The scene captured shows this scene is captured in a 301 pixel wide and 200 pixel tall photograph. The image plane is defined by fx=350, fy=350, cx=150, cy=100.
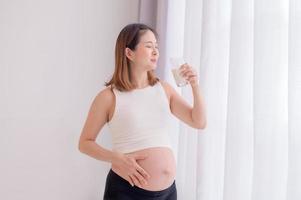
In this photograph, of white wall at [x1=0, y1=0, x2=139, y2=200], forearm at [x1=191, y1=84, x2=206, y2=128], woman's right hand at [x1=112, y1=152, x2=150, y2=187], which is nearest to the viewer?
woman's right hand at [x1=112, y1=152, x2=150, y2=187]

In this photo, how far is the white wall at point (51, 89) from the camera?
1.66 meters

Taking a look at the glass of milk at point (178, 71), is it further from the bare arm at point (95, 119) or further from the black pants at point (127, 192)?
the black pants at point (127, 192)

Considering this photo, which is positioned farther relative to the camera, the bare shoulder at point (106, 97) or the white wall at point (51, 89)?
the white wall at point (51, 89)

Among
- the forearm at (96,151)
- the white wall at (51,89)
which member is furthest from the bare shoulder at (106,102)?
the white wall at (51,89)

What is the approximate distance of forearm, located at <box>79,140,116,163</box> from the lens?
1.15 meters

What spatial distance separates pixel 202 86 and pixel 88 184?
814 millimetres

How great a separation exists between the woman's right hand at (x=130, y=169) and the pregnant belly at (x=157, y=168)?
0.03m

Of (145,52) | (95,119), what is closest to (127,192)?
(95,119)

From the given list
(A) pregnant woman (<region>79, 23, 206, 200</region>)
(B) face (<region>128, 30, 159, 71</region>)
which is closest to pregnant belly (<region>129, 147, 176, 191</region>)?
(A) pregnant woman (<region>79, 23, 206, 200</region>)

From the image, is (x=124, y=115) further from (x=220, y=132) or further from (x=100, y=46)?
(x=100, y=46)

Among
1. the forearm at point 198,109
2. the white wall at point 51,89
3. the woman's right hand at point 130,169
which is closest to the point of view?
the woman's right hand at point 130,169

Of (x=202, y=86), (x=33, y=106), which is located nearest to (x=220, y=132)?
(x=202, y=86)

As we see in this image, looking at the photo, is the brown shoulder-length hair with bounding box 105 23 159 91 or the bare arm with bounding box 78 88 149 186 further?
the brown shoulder-length hair with bounding box 105 23 159 91

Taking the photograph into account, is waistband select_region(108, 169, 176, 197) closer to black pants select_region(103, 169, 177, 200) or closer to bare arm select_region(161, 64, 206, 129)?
black pants select_region(103, 169, 177, 200)
